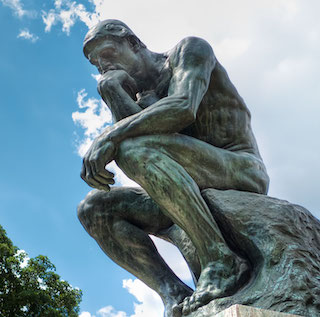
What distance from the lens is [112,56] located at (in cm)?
488

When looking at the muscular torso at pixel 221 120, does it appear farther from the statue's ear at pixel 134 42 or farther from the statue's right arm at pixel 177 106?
the statue's ear at pixel 134 42

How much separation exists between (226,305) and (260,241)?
599 mm

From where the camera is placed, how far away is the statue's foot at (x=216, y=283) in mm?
3639

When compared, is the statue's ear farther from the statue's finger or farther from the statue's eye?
the statue's finger

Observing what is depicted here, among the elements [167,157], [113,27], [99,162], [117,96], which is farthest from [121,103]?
[113,27]

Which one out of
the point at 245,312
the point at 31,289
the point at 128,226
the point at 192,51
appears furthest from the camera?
the point at 31,289

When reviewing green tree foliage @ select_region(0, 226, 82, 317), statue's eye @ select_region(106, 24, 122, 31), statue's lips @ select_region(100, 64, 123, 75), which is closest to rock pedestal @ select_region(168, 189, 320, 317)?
statue's lips @ select_region(100, 64, 123, 75)

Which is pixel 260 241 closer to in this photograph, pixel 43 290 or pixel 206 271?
pixel 206 271

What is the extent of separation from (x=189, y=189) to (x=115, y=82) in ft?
3.94

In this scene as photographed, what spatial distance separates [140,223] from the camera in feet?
15.3

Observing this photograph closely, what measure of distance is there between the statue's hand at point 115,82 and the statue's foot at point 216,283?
171 centimetres

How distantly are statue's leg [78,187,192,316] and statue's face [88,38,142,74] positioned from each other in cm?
114

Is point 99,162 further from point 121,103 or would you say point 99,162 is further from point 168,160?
point 121,103

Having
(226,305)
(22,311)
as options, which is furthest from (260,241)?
(22,311)
